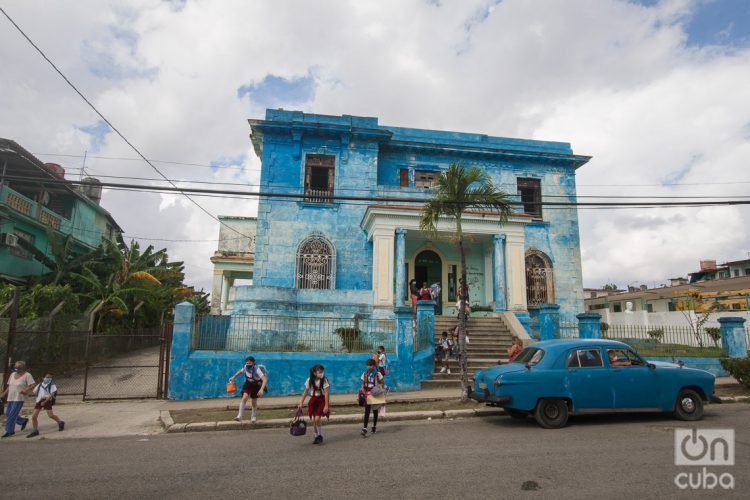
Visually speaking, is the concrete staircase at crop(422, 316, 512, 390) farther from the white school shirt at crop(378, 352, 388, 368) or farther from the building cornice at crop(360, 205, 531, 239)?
the building cornice at crop(360, 205, 531, 239)

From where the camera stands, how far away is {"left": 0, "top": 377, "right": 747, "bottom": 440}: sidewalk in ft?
28.7

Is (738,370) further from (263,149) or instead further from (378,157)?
(263,149)

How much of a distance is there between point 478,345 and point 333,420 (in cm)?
702

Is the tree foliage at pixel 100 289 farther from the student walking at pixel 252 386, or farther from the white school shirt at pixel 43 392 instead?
the student walking at pixel 252 386

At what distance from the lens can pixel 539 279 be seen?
20.0 meters

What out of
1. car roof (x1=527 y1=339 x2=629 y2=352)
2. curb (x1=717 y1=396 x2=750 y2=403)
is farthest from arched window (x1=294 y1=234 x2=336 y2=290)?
curb (x1=717 y1=396 x2=750 y2=403)

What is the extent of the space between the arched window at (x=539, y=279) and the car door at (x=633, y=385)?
11533mm

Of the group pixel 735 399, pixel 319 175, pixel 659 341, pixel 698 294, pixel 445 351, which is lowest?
pixel 735 399

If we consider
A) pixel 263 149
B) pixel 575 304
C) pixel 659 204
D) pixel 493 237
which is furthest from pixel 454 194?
pixel 575 304

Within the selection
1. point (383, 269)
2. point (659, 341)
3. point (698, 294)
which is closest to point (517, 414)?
point (383, 269)

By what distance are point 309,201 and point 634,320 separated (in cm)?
2070

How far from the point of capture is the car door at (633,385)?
8.06 metres

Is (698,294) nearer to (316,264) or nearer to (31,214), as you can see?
(316,264)

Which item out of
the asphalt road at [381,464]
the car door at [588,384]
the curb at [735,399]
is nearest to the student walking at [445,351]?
the asphalt road at [381,464]
